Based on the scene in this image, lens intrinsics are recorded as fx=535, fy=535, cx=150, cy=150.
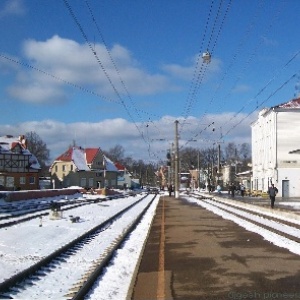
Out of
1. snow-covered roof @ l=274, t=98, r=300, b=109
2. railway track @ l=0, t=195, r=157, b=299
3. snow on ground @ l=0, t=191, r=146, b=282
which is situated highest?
snow-covered roof @ l=274, t=98, r=300, b=109

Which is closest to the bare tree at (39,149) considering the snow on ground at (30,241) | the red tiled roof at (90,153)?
the red tiled roof at (90,153)

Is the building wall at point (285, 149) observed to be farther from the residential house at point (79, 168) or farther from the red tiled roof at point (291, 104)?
the residential house at point (79, 168)

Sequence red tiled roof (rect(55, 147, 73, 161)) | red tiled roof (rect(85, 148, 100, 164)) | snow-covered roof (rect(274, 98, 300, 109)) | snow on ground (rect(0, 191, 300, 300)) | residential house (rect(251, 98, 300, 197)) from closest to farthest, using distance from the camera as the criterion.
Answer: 1. snow on ground (rect(0, 191, 300, 300))
2. residential house (rect(251, 98, 300, 197))
3. snow-covered roof (rect(274, 98, 300, 109))
4. red tiled roof (rect(55, 147, 73, 161))
5. red tiled roof (rect(85, 148, 100, 164))

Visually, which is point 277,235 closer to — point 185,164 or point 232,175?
point 232,175

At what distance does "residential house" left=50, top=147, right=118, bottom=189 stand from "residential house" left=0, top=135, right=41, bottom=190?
88.4 ft

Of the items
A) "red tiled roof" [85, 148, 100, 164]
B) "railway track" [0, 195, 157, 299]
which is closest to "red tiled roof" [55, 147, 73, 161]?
"red tiled roof" [85, 148, 100, 164]

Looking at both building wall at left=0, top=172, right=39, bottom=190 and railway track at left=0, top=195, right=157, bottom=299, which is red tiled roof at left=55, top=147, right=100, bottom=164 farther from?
railway track at left=0, top=195, right=157, bottom=299

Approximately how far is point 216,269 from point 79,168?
328 feet

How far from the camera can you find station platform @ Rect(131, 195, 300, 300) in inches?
329

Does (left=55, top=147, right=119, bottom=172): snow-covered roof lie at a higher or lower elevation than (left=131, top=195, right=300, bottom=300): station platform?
higher

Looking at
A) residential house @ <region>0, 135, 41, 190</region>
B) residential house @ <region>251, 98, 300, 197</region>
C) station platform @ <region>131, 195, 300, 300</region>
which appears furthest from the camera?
residential house @ <region>0, 135, 41, 190</region>

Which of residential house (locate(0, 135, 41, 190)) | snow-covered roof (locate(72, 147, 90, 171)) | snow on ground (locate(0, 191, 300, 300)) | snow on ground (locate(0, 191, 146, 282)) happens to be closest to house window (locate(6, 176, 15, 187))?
residential house (locate(0, 135, 41, 190))

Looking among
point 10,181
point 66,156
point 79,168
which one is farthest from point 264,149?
point 66,156

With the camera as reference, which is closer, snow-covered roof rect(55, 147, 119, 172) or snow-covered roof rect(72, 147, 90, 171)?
snow-covered roof rect(72, 147, 90, 171)
